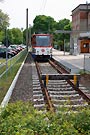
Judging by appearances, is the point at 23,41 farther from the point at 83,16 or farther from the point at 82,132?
the point at 82,132

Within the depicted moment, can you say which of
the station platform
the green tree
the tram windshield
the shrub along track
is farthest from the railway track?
the green tree

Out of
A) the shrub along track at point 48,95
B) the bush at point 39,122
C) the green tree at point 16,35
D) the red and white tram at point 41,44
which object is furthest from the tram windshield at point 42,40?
the green tree at point 16,35

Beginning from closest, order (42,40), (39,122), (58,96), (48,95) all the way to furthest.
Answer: (39,122) < (58,96) < (48,95) < (42,40)

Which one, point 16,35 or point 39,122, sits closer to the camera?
point 39,122

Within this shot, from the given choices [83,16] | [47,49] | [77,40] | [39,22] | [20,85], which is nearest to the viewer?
[20,85]

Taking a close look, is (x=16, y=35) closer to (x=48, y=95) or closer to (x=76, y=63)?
(x=76, y=63)

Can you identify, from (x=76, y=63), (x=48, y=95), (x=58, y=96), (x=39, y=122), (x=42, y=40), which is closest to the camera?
(x=39, y=122)

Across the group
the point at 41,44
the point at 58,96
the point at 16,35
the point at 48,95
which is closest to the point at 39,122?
the point at 58,96

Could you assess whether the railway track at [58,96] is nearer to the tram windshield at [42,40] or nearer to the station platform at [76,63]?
the station platform at [76,63]

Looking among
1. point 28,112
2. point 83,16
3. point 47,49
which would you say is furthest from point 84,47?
point 28,112

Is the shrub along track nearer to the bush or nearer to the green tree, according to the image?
the bush

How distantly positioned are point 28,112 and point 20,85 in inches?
504

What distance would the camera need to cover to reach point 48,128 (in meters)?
6.23

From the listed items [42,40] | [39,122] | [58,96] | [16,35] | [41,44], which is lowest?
[58,96]
